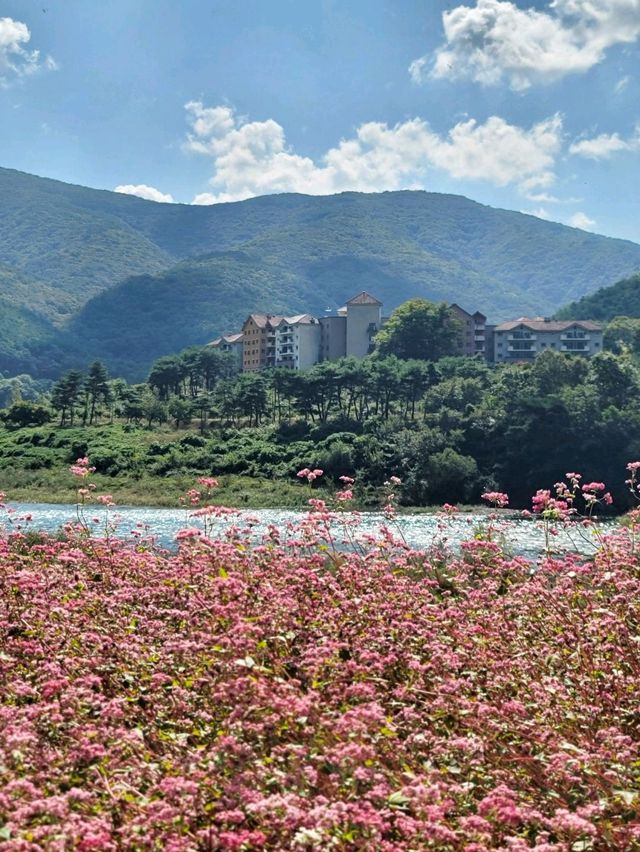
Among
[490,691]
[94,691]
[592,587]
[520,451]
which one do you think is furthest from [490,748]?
[520,451]

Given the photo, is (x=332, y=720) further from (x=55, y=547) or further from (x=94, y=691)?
(x=55, y=547)

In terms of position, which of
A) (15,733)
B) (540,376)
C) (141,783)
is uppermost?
(540,376)

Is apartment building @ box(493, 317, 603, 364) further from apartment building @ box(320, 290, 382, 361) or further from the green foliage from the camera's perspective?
apartment building @ box(320, 290, 382, 361)

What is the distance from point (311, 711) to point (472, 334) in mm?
108626

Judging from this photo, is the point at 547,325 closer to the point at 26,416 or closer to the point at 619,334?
the point at 619,334

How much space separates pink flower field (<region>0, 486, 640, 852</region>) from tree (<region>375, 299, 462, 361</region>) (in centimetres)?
9292

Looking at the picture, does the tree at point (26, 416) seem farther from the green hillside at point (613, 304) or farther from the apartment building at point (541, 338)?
the green hillside at point (613, 304)

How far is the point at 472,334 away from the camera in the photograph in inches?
4363

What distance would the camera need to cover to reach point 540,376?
71.1 m

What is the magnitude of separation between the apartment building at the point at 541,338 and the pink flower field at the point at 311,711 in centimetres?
10332

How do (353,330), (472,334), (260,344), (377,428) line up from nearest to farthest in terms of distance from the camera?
(377,428) → (472,334) → (353,330) → (260,344)

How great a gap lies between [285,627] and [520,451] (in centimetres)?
5748

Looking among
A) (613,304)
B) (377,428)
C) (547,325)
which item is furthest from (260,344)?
(377,428)

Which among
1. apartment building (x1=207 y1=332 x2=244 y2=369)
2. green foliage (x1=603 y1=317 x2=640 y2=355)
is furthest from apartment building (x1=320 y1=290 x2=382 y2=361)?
green foliage (x1=603 y1=317 x2=640 y2=355)
